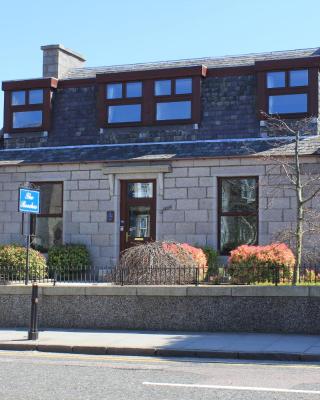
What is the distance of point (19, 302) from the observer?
14.8 meters

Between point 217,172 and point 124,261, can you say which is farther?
point 217,172

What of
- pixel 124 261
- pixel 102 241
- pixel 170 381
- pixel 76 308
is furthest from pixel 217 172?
pixel 170 381

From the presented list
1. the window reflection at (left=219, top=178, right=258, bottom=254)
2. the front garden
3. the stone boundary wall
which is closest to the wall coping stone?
the stone boundary wall

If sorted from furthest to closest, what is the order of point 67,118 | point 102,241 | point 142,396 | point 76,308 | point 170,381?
point 67,118 < point 102,241 < point 76,308 < point 170,381 < point 142,396

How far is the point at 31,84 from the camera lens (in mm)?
22734

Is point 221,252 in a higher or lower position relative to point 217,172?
lower

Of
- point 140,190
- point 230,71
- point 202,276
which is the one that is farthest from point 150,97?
point 202,276

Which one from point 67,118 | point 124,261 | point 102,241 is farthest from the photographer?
point 67,118

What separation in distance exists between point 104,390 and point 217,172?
12131 mm

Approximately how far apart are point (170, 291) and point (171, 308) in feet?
1.18

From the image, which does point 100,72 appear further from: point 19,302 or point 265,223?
point 19,302

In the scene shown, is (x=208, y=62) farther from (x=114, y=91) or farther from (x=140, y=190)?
(x=140, y=190)

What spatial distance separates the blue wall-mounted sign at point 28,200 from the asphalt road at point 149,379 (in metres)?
4.37

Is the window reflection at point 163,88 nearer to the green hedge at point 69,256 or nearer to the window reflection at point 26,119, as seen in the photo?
the window reflection at point 26,119
